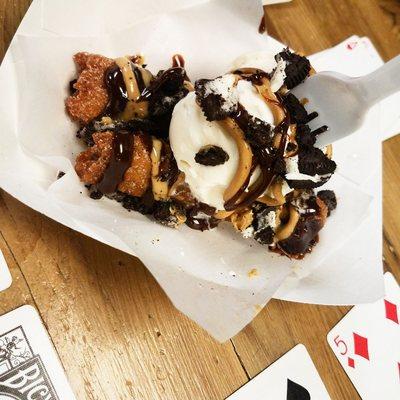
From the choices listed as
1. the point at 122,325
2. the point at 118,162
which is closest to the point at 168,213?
the point at 118,162

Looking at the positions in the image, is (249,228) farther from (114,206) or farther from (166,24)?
(166,24)

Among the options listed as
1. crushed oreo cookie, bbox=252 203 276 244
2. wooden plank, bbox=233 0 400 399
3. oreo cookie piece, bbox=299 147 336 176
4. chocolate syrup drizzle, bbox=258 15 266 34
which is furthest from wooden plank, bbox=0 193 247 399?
chocolate syrup drizzle, bbox=258 15 266 34

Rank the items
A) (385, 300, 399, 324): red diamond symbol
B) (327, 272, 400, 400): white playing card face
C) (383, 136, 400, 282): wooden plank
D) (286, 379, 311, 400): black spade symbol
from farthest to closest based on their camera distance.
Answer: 1. (383, 136, 400, 282): wooden plank
2. (385, 300, 399, 324): red diamond symbol
3. (327, 272, 400, 400): white playing card face
4. (286, 379, 311, 400): black spade symbol

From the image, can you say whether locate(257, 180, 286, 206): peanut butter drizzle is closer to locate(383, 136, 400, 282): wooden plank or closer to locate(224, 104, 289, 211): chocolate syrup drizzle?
locate(224, 104, 289, 211): chocolate syrup drizzle

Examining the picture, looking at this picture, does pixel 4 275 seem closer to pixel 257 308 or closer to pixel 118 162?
pixel 118 162

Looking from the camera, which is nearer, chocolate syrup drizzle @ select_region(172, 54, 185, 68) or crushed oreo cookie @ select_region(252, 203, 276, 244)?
crushed oreo cookie @ select_region(252, 203, 276, 244)

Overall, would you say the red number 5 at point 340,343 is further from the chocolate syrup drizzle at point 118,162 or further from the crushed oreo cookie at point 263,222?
the chocolate syrup drizzle at point 118,162

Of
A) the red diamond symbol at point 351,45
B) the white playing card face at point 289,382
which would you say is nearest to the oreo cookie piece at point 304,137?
the white playing card face at point 289,382

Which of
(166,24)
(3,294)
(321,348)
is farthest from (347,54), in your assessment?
(3,294)
